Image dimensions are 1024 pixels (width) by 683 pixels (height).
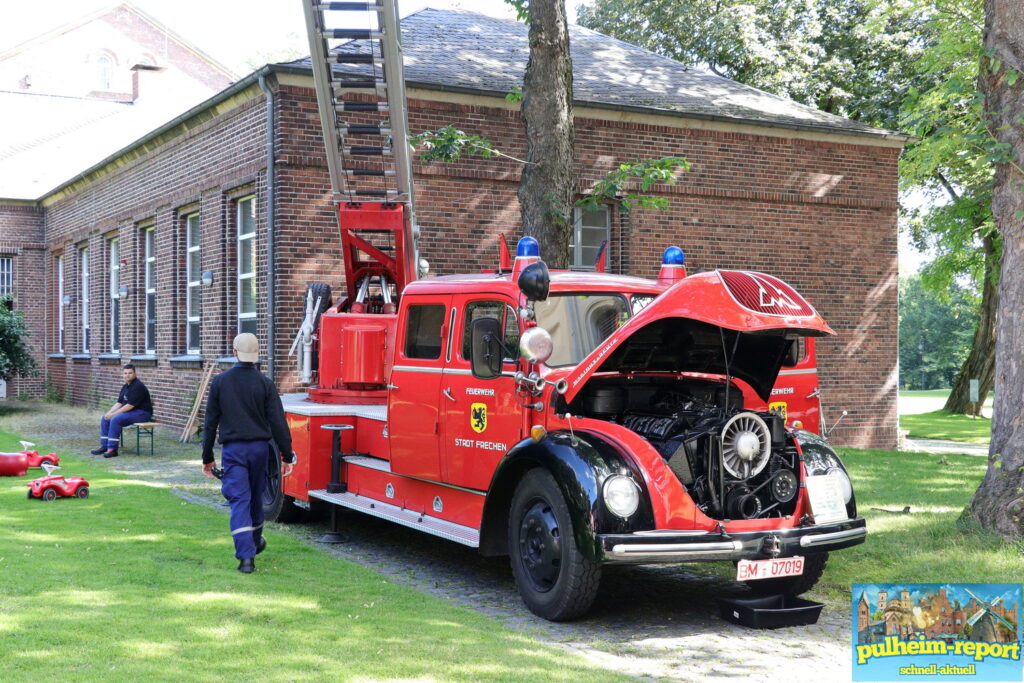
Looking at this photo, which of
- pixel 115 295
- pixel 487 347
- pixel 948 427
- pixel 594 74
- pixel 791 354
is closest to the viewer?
pixel 487 347

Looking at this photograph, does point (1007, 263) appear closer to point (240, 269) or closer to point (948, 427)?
point (240, 269)

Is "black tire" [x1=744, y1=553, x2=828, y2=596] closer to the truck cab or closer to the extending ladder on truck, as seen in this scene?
the truck cab

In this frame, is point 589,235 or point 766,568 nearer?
point 766,568

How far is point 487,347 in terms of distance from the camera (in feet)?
24.1

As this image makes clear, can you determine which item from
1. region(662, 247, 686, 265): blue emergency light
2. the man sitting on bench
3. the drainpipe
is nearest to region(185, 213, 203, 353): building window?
the man sitting on bench

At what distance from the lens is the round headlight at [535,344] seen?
6.70 meters

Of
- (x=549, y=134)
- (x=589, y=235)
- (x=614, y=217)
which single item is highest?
(x=549, y=134)

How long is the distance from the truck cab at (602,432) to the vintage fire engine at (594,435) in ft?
0.04

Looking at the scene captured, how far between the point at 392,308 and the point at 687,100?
30.4 feet

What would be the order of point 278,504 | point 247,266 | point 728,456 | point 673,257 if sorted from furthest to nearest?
point 247,266, point 278,504, point 673,257, point 728,456

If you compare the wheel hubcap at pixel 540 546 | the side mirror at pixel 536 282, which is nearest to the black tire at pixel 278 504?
the wheel hubcap at pixel 540 546

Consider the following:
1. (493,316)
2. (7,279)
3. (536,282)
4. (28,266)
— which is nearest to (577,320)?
(493,316)

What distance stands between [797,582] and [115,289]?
20.9 metres

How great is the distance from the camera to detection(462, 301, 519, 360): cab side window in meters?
7.49
